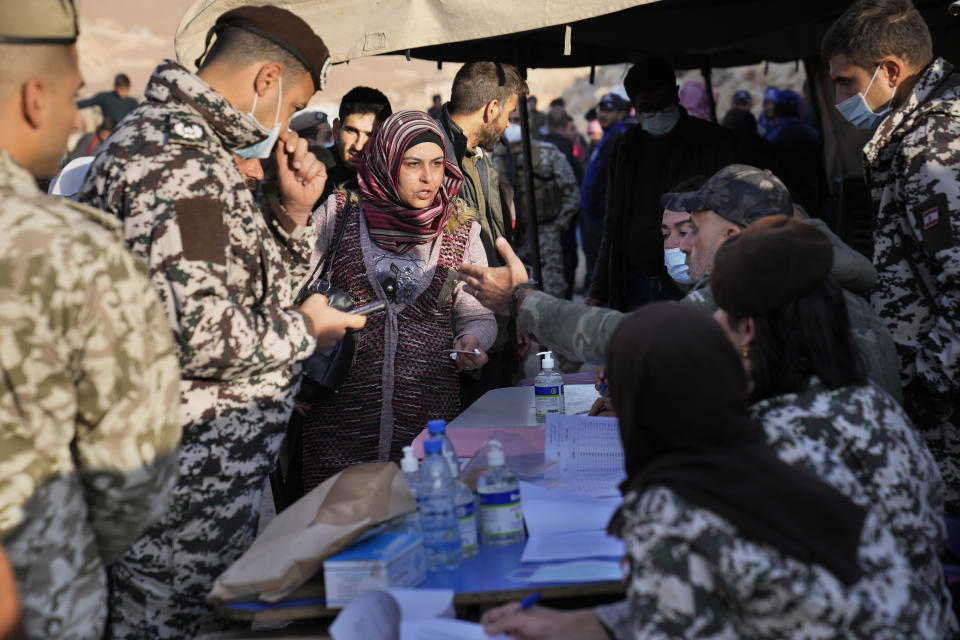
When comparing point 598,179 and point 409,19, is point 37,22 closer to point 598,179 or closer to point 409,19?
point 409,19

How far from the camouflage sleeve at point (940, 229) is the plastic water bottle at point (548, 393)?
1176mm

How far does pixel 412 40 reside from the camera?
12.5 ft

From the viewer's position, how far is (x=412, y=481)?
2277 millimetres

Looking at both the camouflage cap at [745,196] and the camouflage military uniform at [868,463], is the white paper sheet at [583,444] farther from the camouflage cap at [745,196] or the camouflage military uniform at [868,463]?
the camouflage military uniform at [868,463]

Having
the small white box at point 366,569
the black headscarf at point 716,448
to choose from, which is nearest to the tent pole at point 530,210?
the small white box at point 366,569

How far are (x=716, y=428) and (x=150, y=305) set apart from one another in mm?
999

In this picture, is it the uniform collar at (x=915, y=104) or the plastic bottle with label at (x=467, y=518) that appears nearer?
the plastic bottle with label at (x=467, y=518)

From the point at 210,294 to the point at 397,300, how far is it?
131 centimetres

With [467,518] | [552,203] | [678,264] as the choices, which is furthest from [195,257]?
[552,203]

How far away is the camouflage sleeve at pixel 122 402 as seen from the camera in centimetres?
150

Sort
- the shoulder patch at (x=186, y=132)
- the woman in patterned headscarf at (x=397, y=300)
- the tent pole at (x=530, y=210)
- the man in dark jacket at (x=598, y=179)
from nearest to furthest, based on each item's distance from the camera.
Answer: the shoulder patch at (x=186, y=132) < the woman in patterned headscarf at (x=397, y=300) < the tent pole at (x=530, y=210) < the man in dark jacket at (x=598, y=179)

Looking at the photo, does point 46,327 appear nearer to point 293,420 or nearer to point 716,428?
point 716,428

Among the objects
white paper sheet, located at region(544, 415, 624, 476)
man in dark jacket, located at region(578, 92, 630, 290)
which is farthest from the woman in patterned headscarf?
man in dark jacket, located at region(578, 92, 630, 290)

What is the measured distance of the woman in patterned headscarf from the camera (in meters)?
3.35
